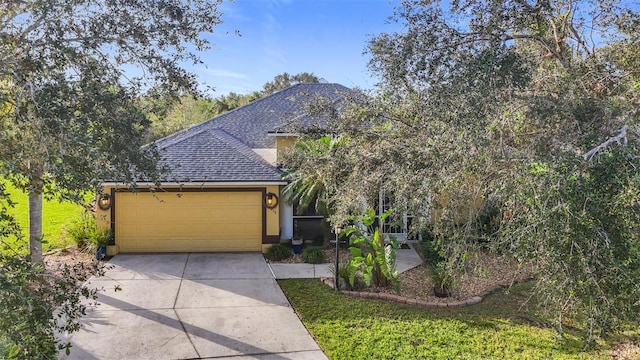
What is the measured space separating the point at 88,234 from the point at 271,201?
19.5ft

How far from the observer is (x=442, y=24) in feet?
20.5

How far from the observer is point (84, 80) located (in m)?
5.03

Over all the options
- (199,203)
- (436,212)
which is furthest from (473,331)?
(199,203)

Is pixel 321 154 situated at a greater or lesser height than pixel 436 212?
greater

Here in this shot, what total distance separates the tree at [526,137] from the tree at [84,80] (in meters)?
3.44

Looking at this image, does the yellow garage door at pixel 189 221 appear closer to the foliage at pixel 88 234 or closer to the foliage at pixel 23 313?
the foliage at pixel 88 234

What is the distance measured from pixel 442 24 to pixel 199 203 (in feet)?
32.6

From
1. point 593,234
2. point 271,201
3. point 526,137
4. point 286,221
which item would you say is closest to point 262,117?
point 271,201

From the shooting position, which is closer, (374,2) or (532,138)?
(532,138)

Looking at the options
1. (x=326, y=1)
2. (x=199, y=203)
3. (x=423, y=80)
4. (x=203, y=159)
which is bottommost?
(x=199, y=203)

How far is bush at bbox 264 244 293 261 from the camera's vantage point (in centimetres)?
1280

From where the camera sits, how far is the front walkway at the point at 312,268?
441 inches

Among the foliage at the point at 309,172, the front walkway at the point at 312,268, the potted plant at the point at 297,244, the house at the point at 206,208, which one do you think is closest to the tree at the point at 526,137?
the foliage at the point at 309,172

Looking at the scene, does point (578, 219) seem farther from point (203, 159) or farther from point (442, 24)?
point (203, 159)
